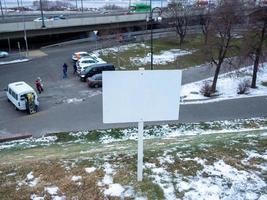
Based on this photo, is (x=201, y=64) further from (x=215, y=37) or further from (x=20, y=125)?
(x=20, y=125)

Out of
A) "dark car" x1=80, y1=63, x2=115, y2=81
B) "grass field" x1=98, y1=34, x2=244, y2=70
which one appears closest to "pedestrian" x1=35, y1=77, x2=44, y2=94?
"dark car" x1=80, y1=63, x2=115, y2=81

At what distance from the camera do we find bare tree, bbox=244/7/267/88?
82.4 ft

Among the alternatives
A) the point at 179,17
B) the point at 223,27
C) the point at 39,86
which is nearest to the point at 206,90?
the point at 223,27

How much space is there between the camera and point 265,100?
23047 mm

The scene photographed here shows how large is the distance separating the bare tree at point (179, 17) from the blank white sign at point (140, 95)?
42813 mm

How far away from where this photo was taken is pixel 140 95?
215 inches

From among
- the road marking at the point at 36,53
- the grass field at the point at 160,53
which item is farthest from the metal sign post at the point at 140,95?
the road marking at the point at 36,53

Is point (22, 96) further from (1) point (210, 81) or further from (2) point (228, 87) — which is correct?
(2) point (228, 87)

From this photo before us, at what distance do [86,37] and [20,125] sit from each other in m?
37.1

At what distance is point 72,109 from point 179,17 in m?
31.9

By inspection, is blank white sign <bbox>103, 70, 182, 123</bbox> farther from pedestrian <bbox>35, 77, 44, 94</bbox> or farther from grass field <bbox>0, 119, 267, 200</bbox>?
pedestrian <bbox>35, 77, 44, 94</bbox>

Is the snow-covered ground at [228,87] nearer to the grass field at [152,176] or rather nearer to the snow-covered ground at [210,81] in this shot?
the snow-covered ground at [210,81]

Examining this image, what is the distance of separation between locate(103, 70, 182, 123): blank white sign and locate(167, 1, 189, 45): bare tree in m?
42.8

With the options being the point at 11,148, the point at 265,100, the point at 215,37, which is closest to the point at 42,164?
the point at 11,148
